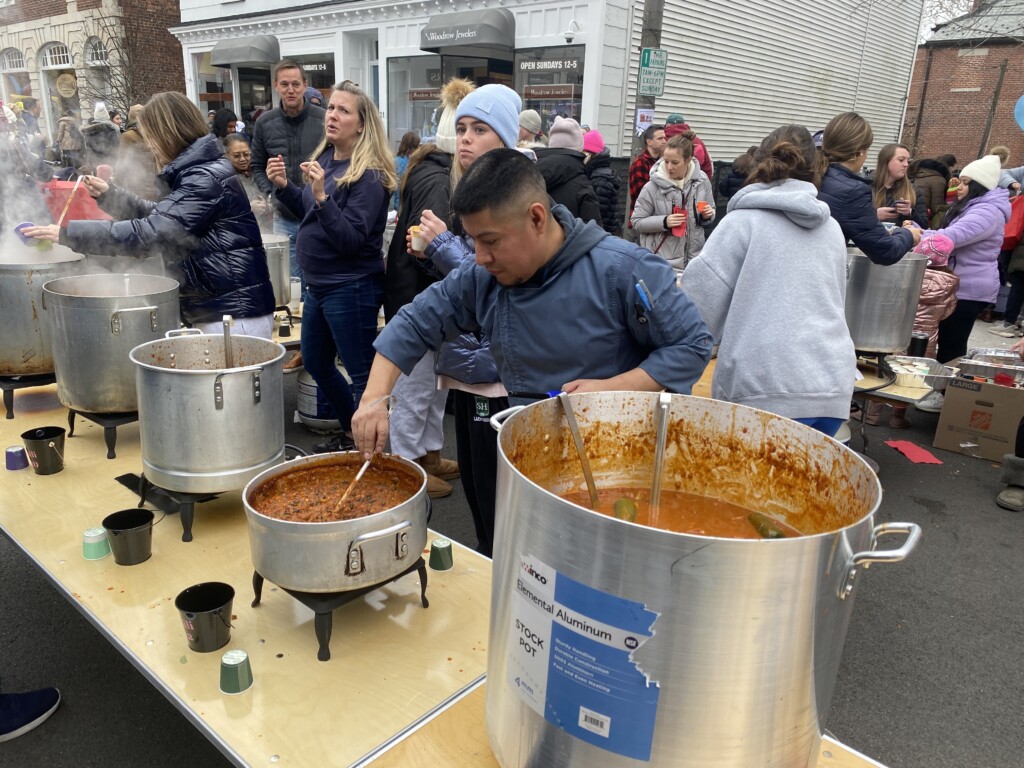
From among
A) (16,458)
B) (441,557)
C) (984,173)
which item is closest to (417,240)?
(441,557)

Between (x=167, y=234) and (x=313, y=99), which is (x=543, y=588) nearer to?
(x=167, y=234)

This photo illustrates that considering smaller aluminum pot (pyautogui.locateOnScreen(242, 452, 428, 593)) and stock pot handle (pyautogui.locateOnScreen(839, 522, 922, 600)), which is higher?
stock pot handle (pyautogui.locateOnScreen(839, 522, 922, 600))

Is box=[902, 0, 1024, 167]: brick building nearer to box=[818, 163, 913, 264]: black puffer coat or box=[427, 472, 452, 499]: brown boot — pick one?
box=[818, 163, 913, 264]: black puffer coat

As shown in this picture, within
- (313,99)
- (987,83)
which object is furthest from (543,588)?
(987,83)

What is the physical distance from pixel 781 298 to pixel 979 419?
10.7 feet

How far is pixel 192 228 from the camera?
116 inches

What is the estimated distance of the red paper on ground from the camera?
4719 mm

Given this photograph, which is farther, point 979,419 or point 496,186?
point 979,419

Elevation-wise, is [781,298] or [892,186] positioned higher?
[892,186]

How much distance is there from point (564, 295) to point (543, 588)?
95 cm

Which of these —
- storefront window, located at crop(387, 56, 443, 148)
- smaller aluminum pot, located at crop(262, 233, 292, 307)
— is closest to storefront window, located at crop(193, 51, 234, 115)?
storefront window, located at crop(387, 56, 443, 148)

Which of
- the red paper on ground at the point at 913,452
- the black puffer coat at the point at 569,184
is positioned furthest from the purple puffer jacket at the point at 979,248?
the black puffer coat at the point at 569,184

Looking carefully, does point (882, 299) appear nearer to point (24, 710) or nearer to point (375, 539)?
point (375, 539)

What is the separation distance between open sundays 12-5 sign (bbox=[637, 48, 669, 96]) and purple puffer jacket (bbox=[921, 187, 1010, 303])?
311 cm
